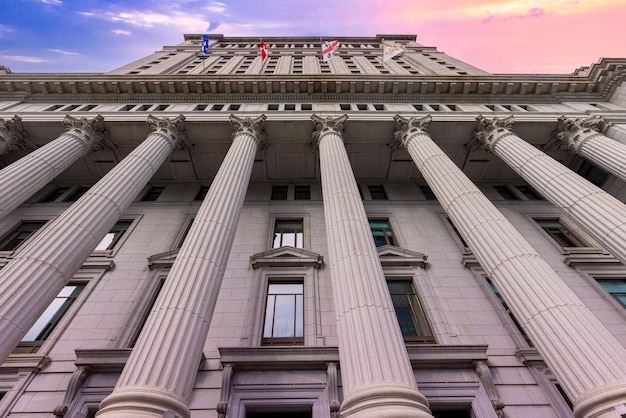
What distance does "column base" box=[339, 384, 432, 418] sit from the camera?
6.05 m

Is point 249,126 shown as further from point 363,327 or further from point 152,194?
point 363,327

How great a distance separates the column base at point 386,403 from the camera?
605 cm

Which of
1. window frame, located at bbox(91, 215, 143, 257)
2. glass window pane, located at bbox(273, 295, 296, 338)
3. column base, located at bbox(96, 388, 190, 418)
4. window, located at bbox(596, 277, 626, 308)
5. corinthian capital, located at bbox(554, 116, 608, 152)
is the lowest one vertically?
column base, located at bbox(96, 388, 190, 418)

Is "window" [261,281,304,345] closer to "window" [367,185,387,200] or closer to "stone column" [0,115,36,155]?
"window" [367,185,387,200]

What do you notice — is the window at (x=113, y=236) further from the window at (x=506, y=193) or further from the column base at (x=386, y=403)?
the window at (x=506, y=193)

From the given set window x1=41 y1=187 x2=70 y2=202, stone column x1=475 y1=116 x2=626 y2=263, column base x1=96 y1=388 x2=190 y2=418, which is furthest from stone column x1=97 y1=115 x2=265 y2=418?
window x1=41 y1=187 x2=70 y2=202

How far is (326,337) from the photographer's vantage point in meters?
12.9

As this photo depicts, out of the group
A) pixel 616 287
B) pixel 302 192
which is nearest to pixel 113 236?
pixel 302 192

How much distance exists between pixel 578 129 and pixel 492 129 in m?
5.29

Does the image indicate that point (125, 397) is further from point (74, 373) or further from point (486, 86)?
point (486, 86)

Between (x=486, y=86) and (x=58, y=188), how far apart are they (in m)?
33.9

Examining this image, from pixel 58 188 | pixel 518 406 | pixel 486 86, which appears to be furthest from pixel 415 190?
pixel 58 188

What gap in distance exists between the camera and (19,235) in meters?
19.5

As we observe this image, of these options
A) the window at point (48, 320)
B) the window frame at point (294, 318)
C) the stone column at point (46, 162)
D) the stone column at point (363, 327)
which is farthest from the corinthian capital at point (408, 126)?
the window at point (48, 320)
